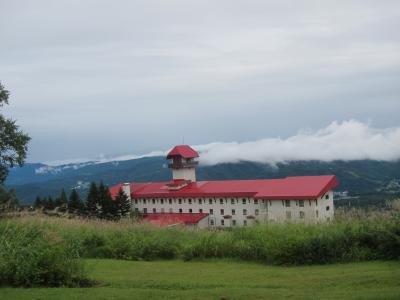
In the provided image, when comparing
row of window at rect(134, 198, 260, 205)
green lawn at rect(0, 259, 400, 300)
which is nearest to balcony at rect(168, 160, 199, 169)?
row of window at rect(134, 198, 260, 205)

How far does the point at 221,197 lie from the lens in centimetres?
6425

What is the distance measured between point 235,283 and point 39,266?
345cm

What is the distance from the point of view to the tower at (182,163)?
70.6 m

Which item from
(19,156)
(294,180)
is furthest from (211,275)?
(294,180)

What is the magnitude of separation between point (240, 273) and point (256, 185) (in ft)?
173

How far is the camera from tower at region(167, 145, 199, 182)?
70625 millimetres

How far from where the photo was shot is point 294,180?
57.1 m

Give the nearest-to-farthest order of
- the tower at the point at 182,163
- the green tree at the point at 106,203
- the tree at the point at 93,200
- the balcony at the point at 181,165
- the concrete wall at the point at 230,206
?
the concrete wall at the point at 230,206, the tree at the point at 93,200, the green tree at the point at 106,203, the balcony at the point at 181,165, the tower at the point at 182,163

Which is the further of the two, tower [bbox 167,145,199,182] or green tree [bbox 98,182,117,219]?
tower [bbox 167,145,199,182]

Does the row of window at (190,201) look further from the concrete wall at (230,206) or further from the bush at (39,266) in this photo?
the bush at (39,266)

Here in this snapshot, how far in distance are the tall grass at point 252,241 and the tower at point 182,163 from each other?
182ft

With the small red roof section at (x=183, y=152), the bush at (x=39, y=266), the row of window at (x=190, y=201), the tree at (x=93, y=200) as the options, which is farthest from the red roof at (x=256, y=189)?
the bush at (x=39, y=266)

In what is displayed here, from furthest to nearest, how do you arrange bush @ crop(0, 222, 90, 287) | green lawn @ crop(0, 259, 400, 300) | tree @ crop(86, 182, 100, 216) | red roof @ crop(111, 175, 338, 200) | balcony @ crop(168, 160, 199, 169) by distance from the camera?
balcony @ crop(168, 160, 199, 169) → tree @ crop(86, 182, 100, 216) → red roof @ crop(111, 175, 338, 200) → bush @ crop(0, 222, 90, 287) → green lawn @ crop(0, 259, 400, 300)

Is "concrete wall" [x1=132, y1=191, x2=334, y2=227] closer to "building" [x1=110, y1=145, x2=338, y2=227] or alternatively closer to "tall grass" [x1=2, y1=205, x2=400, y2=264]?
"building" [x1=110, y1=145, x2=338, y2=227]
